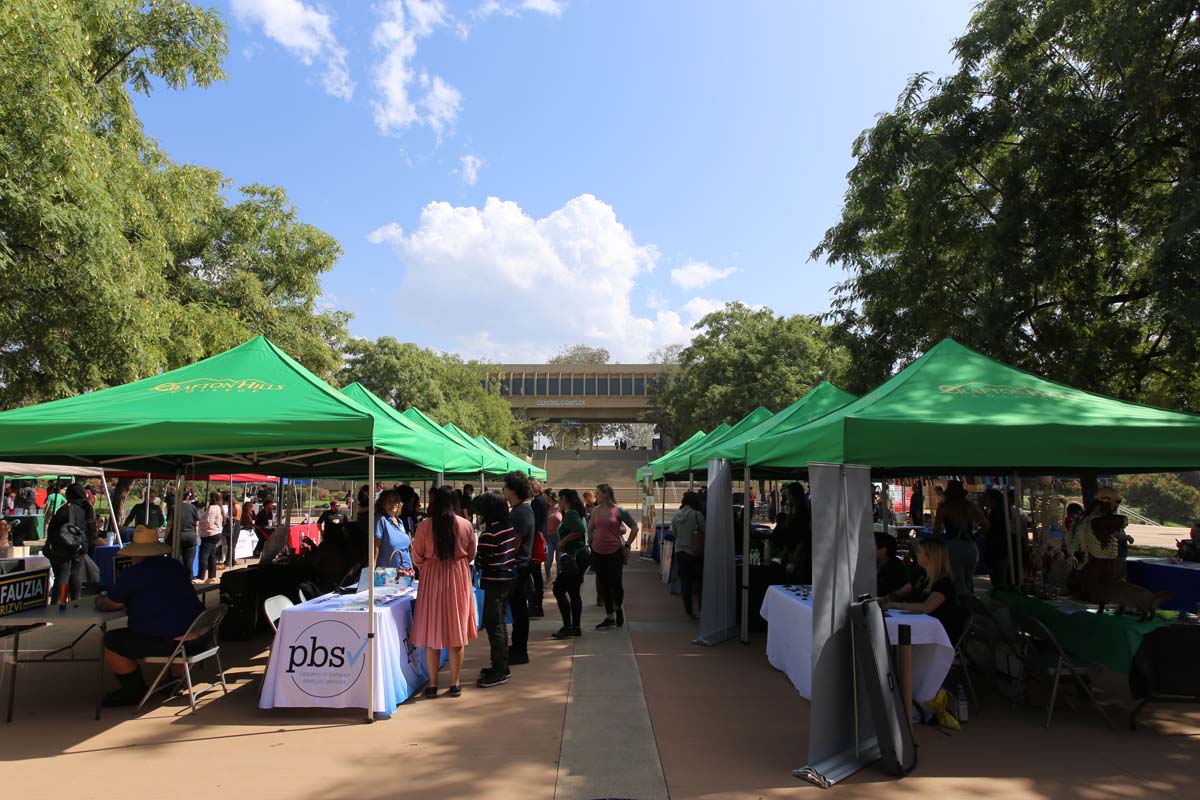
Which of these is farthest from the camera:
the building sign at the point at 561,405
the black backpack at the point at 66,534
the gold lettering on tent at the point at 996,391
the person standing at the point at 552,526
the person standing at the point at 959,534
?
the building sign at the point at 561,405

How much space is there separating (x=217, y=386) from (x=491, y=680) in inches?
131

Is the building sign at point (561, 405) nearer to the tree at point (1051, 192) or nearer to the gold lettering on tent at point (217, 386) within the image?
the tree at point (1051, 192)

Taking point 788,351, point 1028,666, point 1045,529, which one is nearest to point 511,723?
point 1028,666

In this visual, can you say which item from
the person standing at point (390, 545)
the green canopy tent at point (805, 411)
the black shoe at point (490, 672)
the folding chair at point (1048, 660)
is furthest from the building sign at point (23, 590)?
the folding chair at point (1048, 660)

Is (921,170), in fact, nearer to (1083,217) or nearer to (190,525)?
(1083,217)

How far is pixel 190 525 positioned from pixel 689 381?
91.7 feet

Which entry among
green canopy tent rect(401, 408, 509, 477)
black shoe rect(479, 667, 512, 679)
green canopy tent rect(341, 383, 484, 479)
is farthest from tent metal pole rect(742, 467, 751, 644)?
green canopy tent rect(401, 408, 509, 477)

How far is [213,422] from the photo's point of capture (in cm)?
547

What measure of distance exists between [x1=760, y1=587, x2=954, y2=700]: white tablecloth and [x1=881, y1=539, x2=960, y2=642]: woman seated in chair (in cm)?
29

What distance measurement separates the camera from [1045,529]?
602 inches

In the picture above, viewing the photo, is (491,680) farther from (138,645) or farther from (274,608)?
(138,645)

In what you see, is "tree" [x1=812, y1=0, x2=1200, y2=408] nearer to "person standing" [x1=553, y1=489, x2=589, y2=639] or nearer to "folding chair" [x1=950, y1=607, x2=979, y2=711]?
"folding chair" [x1=950, y1=607, x2=979, y2=711]

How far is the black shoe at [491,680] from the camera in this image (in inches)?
254

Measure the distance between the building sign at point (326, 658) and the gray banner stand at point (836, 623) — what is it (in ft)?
10.3
